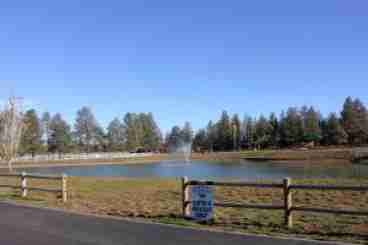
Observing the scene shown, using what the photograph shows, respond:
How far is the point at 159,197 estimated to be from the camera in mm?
16438

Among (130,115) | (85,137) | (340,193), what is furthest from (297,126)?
(340,193)

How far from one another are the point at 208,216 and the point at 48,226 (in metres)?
3.85

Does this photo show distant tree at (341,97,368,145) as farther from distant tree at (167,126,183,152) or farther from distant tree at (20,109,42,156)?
distant tree at (20,109,42,156)

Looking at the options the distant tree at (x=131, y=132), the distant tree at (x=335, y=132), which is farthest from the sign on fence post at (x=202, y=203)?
the distant tree at (x=131, y=132)

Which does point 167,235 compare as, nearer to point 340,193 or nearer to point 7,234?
point 7,234

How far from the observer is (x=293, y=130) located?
354ft

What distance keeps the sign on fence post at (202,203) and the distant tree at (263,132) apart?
108 meters

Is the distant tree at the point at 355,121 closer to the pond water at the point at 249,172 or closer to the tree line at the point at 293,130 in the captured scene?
the tree line at the point at 293,130

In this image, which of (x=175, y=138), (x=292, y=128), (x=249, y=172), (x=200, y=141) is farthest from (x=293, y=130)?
(x=249, y=172)

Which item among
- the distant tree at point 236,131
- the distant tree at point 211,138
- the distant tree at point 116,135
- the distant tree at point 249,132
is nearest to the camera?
the distant tree at point 116,135

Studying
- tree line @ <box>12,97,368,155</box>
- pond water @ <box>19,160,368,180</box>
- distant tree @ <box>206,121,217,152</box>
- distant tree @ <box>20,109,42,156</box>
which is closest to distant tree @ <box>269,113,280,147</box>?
tree line @ <box>12,97,368,155</box>

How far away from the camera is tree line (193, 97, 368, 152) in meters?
102

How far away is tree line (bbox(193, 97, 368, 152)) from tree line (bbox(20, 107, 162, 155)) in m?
19.5

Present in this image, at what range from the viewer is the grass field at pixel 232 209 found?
9.54 m
